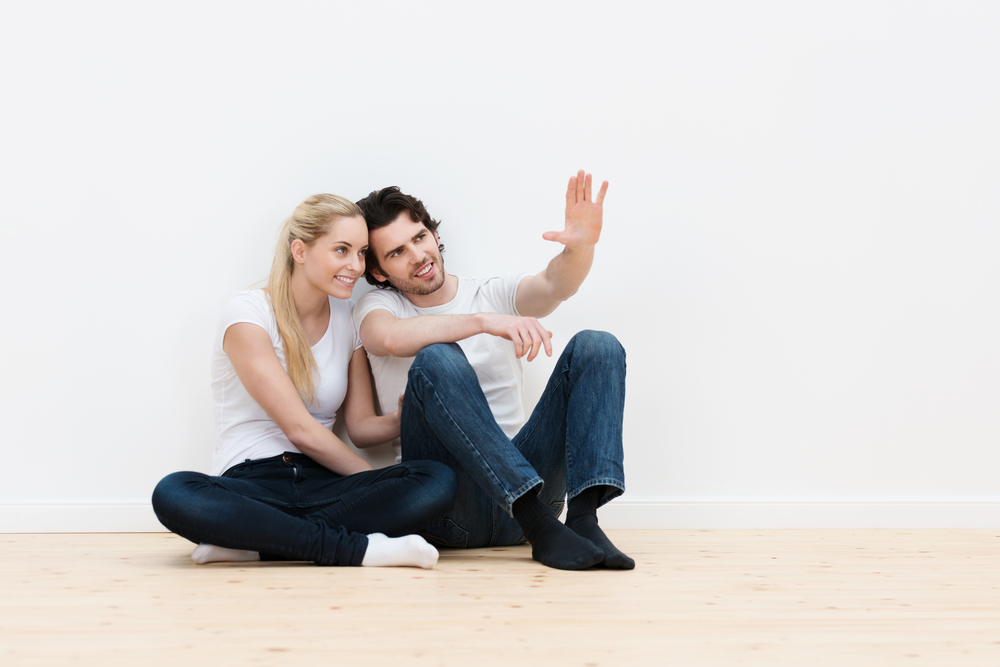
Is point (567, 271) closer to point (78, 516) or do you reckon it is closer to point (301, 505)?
point (301, 505)

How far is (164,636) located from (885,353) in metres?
2.15

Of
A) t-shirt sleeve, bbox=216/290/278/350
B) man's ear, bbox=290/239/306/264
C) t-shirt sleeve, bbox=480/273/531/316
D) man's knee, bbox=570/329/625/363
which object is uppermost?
man's ear, bbox=290/239/306/264

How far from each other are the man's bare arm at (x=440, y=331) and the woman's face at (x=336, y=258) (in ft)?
0.38

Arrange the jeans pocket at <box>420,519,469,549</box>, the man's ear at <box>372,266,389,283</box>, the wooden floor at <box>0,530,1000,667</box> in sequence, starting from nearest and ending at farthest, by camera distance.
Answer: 1. the wooden floor at <box>0,530,1000,667</box>
2. the jeans pocket at <box>420,519,469,549</box>
3. the man's ear at <box>372,266,389,283</box>

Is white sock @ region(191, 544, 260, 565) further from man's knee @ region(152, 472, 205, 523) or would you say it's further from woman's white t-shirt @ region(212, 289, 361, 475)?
woman's white t-shirt @ region(212, 289, 361, 475)

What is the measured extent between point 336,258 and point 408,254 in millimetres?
206

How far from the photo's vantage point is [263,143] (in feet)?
7.27

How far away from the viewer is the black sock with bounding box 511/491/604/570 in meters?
1.49

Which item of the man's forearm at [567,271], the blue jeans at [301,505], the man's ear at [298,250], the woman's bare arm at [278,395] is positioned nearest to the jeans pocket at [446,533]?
the blue jeans at [301,505]

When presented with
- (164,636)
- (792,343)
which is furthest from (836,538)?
(164,636)

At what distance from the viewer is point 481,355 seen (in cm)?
199

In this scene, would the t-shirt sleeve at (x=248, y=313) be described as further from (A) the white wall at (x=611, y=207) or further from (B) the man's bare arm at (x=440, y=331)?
(A) the white wall at (x=611, y=207)

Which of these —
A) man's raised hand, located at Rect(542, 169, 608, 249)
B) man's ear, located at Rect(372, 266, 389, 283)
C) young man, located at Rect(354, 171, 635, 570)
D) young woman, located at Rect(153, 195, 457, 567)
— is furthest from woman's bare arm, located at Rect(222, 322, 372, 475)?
man's raised hand, located at Rect(542, 169, 608, 249)

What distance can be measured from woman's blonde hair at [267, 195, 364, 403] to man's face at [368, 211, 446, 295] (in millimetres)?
100
